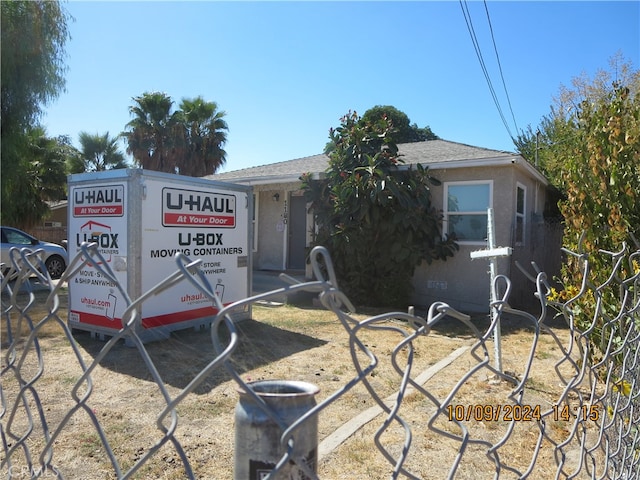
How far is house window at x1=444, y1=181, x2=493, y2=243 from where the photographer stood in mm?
9891

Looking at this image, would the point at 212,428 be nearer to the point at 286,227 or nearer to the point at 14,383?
the point at 14,383

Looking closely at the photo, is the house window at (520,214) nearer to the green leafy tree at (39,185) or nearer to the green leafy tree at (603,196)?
the green leafy tree at (603,196)

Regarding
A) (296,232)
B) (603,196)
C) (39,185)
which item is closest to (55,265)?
(296,232)

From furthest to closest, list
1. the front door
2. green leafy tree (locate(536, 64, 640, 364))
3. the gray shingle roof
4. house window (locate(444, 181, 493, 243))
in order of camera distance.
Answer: the front door → the gray shingle roof → house window (locate(444, 181, 493, 243)) → green leafy tree (locate(536, 64, 640, 364))

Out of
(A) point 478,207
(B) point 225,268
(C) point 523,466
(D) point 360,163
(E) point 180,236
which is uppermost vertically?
(D) point 360,163

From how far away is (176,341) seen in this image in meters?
6.49

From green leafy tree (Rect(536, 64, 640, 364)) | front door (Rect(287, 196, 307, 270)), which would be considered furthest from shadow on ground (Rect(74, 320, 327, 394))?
front door (Rect(287, 196, 307, 270))

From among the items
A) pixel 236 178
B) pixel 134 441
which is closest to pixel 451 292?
pixel 236 178

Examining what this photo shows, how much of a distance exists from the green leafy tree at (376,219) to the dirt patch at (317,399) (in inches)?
90.6

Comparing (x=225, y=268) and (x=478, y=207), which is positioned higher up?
(x=478, y=207)

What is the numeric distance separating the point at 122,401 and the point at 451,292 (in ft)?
24.6

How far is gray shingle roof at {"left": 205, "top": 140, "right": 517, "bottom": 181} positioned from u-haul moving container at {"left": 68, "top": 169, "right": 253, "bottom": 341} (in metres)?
4.88

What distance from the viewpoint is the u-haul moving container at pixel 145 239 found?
613 centimetres

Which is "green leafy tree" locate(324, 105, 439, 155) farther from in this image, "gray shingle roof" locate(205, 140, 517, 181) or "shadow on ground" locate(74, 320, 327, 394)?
"shadow on ground" locate(74, 320, 327, 394)
